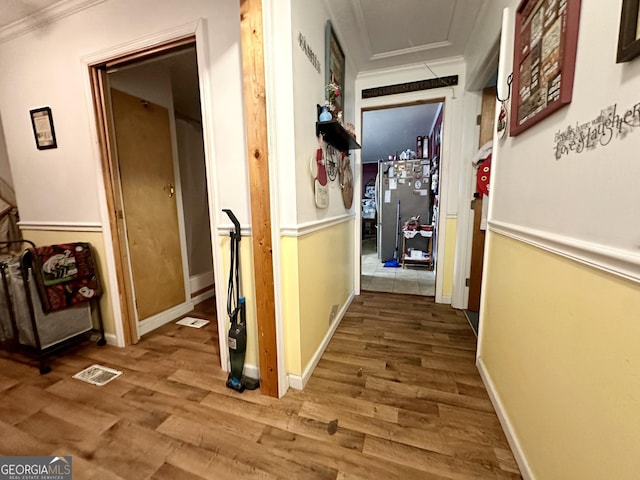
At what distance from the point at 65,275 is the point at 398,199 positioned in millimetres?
4535

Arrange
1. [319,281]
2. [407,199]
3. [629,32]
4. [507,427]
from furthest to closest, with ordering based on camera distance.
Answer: [407,199]
[319,281]
[507,427]
[629,32]

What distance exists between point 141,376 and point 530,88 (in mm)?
2662

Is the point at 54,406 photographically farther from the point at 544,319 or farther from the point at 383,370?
the point at 544,319

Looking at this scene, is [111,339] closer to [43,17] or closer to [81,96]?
[81,96]

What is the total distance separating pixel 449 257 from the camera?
2.72m

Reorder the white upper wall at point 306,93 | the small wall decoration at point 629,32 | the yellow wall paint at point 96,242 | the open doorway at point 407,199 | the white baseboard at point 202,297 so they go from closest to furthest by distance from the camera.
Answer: the small wall decoration at point 629,32
the white upper wall at point 306,93
the yellow wall paint at point 96,242
the white baseboard at point 202,297
the open doorway at point 407,199

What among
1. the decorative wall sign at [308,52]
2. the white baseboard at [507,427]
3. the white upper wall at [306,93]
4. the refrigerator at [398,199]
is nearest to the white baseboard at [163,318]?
the white upper wall at [306,93]

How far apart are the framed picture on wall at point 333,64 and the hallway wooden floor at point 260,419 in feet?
6.33

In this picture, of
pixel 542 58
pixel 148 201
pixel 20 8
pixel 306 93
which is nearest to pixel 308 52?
pixel 306 93

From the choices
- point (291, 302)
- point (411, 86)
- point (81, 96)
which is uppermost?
point (411, 86)

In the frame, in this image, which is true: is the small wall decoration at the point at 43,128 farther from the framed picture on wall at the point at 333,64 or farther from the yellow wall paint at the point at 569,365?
the yellow wall paint at the point at 569,365

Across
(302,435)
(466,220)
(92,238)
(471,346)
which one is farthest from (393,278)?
(92,238)

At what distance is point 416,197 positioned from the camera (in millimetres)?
4605

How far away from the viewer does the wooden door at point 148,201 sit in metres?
2.04
